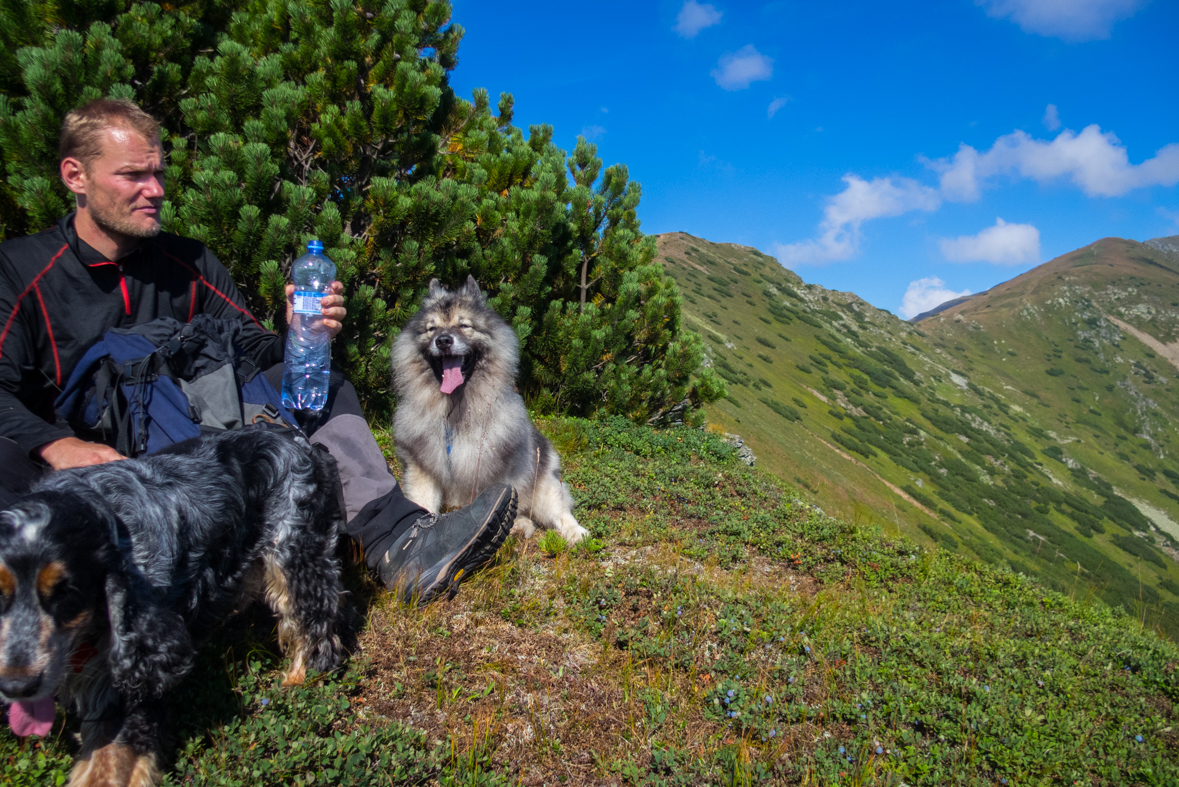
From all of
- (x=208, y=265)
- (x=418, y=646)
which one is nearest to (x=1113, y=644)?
(x=418, y=646)

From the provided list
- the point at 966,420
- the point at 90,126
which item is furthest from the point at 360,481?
the point at 966,420

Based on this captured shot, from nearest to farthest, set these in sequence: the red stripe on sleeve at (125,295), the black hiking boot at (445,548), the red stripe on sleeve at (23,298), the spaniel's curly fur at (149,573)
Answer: the spaniel's curly fur at (149,573), the red stripe on sleeve at (23,298), the red stripe on sleeve at (125,295), the black hiking boot at (445,548)

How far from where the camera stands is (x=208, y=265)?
3846mm

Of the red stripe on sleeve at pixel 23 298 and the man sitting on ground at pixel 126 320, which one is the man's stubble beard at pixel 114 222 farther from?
the red stripe on sleeve at pixel 23 298

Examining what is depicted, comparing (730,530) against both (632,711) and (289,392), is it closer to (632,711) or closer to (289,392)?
(632,711)

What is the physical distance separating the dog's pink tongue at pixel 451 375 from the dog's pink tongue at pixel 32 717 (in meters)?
Result: 3.05

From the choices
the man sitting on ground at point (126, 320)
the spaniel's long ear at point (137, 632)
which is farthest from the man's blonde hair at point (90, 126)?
the spaniel's long ear at point (137, 632)

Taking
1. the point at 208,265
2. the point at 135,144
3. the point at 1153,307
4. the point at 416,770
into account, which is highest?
the point at 1153,307

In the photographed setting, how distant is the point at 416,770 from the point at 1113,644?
528cm

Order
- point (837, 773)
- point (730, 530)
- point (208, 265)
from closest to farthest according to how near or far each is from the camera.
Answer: point (837, 773)
point (208, 265)
point (730, 530)

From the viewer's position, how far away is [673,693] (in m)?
3.18

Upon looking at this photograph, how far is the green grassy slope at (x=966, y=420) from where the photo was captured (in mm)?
30922

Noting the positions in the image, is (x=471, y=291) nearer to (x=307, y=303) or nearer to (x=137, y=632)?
(x=307, y=303)

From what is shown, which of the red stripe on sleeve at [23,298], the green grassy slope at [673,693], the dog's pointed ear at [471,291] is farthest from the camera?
the dog's pointed ear at [471,291]
